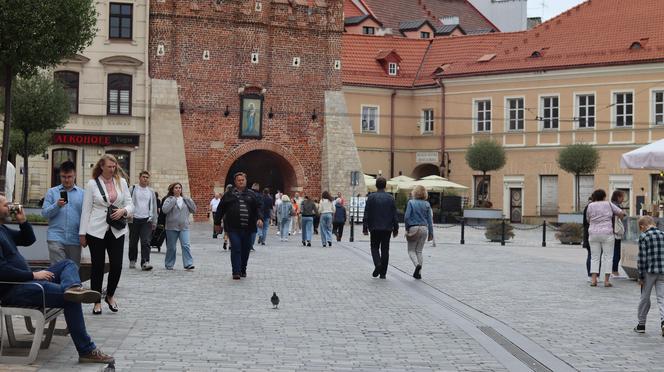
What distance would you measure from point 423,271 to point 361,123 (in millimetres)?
40889

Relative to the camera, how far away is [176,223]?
20984mm

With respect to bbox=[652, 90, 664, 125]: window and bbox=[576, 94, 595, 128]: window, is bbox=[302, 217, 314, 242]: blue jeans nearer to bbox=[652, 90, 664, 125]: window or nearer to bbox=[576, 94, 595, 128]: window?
bbox=[652, 90, 664, 125]: window

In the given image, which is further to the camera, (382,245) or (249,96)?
(249,96)

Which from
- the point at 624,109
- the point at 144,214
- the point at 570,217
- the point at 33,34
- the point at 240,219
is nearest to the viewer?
the point at 240,219

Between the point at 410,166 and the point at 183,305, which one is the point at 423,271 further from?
the point at 410,166

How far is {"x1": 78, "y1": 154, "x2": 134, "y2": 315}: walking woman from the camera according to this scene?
41.8 feet

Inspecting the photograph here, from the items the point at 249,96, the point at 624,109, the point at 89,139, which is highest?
the point at 624,109

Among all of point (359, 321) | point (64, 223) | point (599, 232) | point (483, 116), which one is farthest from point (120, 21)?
point (359, 321)

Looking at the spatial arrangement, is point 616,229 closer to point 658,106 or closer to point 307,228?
point 307,228

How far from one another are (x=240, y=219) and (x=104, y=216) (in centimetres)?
630

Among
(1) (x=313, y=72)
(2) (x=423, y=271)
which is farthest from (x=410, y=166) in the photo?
(2) (x=423, y=271)

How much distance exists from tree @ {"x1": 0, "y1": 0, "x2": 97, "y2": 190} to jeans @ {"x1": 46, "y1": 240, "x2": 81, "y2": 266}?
8127 mm

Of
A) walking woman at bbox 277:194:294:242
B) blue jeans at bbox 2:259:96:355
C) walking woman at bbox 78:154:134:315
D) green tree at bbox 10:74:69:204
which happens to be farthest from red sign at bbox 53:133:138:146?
blue jeans at bbox 2:259:96:355

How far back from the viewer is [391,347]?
11.2 m
